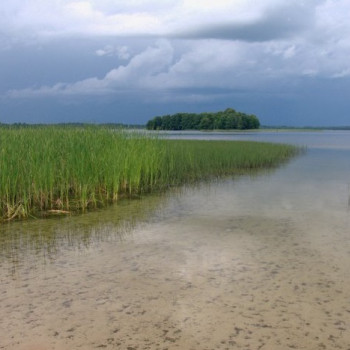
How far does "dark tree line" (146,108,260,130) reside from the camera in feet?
271

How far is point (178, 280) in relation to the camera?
3896 mm

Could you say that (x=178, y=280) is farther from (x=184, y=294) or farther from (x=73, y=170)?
(x=73, y=170)

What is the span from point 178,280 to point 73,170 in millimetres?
4232

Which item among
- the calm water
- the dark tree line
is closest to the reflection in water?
the calm water

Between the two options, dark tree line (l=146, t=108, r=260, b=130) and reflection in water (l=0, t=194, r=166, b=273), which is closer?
reflection in water (l=0, t=194, r=166, b=273)

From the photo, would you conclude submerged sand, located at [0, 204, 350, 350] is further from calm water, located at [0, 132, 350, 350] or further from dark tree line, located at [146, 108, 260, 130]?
dark tree line, located at [146, 108, 260, 130]

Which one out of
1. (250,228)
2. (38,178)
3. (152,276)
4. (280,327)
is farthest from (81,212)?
(280,327)

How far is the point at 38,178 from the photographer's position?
6.92 metres

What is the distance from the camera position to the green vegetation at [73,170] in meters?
6.71

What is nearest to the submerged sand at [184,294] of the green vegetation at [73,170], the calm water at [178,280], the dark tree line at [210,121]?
the calm water at [178,280]

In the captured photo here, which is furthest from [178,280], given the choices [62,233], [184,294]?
[62,233]

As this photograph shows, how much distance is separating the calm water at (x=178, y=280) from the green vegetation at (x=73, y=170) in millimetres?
663

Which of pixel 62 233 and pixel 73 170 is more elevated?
pixel 73 170

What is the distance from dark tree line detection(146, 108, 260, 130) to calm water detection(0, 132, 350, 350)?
243 ft
